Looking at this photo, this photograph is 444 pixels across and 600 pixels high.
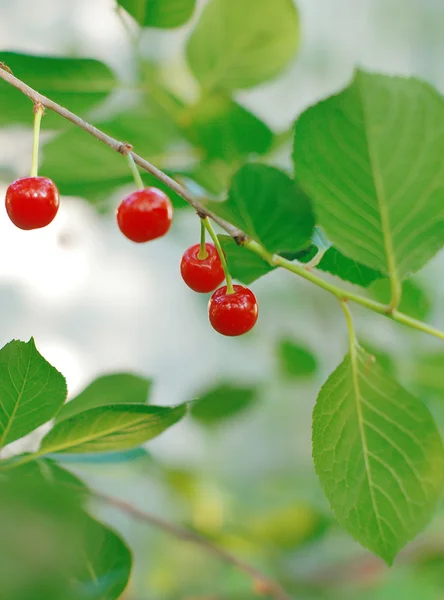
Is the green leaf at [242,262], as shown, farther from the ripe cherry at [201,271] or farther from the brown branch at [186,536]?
the brown branch at [186,536]

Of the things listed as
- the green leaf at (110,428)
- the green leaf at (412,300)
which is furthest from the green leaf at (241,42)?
the green leaf at (110,428)

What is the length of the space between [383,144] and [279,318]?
67.1 inches

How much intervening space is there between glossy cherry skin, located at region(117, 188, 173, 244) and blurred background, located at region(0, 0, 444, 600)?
0.44 m

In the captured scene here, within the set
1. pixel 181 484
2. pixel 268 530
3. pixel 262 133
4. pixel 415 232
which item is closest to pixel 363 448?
pixel 415 232

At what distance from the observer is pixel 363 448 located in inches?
15.8

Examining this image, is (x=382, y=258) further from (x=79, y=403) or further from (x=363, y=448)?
(x=79, y=403)

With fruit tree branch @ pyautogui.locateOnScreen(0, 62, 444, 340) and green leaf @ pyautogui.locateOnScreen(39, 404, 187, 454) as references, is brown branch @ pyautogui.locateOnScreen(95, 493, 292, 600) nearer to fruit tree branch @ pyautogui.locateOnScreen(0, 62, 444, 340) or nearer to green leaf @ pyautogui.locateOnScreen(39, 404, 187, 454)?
green leaf @ pyautogui.locateOnScreen(39, 404, 187, 454)

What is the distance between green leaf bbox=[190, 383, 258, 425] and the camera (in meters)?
0.78

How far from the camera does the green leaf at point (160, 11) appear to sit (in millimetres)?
518

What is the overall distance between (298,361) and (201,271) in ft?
1.93

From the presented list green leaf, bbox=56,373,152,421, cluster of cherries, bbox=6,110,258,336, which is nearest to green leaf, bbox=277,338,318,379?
green leaf, bbox=56,373,152,421

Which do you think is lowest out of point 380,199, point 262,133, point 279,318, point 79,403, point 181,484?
point 279,318

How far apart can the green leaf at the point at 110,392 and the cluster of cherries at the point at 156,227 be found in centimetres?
13

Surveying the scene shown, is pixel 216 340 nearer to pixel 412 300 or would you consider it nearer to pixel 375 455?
pixel 412 300
